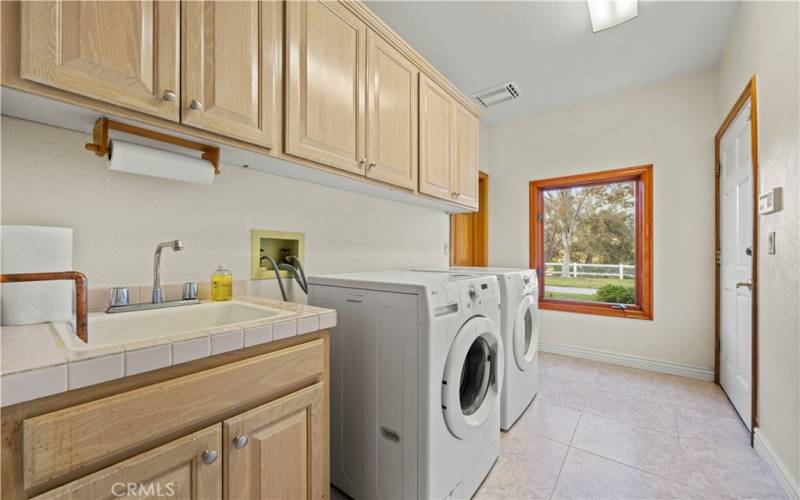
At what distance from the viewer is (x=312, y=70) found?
140 centimetres

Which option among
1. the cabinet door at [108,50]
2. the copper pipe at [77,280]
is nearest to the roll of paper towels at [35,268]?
the copper pipe at [77,280]

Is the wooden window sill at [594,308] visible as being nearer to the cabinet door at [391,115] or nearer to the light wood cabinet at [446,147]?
the light wood cabinet at [446,147]

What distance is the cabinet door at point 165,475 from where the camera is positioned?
64 cm

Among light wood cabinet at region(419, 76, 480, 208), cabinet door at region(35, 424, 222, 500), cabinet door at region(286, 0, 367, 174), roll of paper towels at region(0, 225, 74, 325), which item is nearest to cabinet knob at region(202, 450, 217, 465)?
cabinet door at region(35, 424, 222, 500)

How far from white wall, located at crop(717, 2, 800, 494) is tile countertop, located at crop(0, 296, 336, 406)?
6.76ft

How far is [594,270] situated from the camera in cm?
339

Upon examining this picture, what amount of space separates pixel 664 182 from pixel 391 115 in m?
2.66

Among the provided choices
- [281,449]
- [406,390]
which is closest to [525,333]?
[406,390]

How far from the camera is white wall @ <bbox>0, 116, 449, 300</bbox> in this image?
1034 millimetres

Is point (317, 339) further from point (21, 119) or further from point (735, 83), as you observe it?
point (735, 83)

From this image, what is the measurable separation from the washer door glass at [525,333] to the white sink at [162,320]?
1.46m

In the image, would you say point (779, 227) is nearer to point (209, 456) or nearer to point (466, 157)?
point (466, 157)

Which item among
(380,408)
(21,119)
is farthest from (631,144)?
(21,119)

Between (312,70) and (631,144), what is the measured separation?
Result: 3.07m
